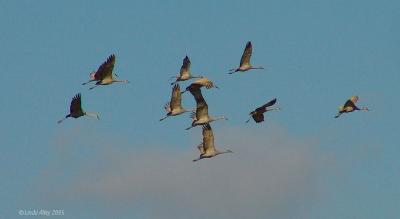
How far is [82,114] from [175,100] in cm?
715

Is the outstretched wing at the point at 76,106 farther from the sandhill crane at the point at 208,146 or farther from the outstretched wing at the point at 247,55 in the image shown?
the outstretched wing at the point at 247,55

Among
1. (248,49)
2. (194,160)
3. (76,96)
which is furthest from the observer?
(248,49)

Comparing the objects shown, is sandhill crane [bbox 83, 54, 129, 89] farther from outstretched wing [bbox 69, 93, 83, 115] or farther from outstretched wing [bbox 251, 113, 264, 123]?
outstretched wing [bbox 251, 113, 264, 123]

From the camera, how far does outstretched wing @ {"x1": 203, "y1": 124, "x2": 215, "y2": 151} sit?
85.8 metres

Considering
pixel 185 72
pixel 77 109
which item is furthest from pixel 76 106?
pixel 185 72

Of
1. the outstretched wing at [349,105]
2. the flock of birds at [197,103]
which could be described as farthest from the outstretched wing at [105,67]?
the outstretched wing at [349,105]

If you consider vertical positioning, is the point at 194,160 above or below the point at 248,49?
below

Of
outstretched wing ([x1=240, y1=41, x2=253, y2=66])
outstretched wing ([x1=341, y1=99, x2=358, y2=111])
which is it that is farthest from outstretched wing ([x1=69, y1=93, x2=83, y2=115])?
outstretched wing ([x1=341, y1=99, x2=358, y2=111])

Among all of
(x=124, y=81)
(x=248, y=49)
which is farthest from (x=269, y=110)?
(x=124, y=81)

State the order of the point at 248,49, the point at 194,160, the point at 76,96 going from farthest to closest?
the point at 248,49, the point at 194,160, the point at 76,96

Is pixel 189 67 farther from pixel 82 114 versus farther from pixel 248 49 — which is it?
pixel 82 114

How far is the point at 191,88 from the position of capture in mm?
82688

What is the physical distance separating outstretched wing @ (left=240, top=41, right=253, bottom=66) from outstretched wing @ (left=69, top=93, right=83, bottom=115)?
45.3 feet

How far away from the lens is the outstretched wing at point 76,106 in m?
78.8
